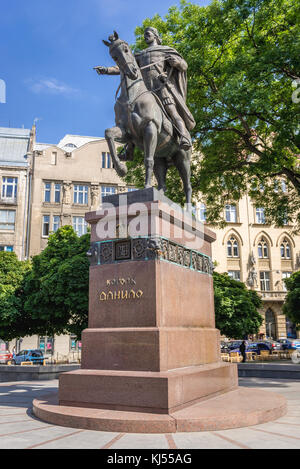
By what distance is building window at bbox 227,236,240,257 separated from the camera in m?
48.0

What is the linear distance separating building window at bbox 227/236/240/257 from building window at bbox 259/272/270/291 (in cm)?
379

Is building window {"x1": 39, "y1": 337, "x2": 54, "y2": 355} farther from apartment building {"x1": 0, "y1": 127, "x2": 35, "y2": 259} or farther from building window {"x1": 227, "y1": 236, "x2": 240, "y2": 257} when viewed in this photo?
building window {"x1": 227, "y1": 236, "x2": 240, "y2": 257}

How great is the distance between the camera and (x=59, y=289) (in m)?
20.3

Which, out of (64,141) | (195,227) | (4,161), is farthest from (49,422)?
(64,141)

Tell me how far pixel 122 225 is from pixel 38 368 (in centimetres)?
1054

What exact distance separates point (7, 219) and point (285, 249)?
32.1 m

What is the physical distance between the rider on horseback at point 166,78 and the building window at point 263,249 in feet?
141

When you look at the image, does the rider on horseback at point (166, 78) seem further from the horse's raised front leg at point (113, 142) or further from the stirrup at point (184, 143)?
the horse's raised front leg at point (113, 142)

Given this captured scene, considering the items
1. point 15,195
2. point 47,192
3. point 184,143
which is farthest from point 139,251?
point 15,195

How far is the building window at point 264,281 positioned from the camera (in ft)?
156

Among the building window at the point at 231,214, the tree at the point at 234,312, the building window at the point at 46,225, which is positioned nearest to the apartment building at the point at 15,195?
the building window at the point at 46,225
